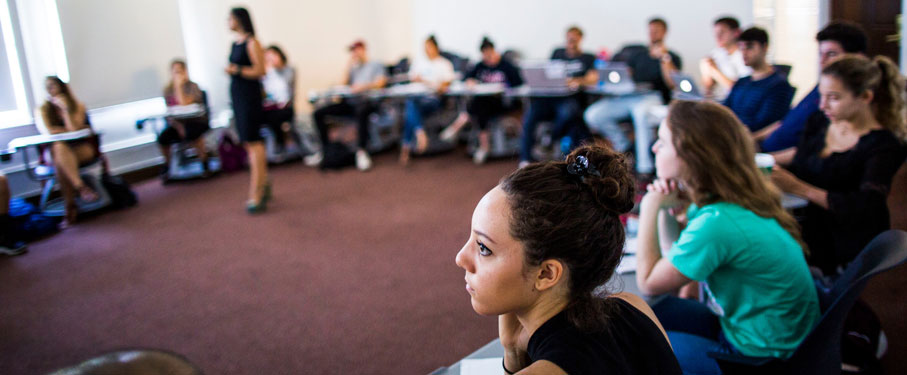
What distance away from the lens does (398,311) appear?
10.7 feet

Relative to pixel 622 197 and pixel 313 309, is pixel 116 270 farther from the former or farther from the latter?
pixel 622 197

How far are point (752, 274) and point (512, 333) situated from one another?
72 cm

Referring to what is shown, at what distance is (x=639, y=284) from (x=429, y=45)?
18.1ft

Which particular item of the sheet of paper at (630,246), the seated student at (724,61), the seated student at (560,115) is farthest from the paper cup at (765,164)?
the seated student at (560,115)

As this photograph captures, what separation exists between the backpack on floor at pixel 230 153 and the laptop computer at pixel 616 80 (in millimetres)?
3368

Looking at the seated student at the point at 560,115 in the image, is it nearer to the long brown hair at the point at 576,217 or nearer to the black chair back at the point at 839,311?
the black chair back at the point at 839,311

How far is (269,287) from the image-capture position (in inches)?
144

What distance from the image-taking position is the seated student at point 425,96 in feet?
Result: 22.1

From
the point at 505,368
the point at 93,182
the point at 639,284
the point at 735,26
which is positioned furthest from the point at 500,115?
the point at 505,368

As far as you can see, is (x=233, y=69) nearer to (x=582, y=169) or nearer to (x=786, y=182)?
(x=786, y=182)

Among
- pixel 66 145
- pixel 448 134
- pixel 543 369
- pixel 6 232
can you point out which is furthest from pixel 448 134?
pixel 543 369

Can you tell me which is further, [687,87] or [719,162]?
[687,87]

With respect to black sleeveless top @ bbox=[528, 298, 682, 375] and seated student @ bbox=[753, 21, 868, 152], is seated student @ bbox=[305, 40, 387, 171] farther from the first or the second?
black sleeveless top @ bbox=[528, 298, 682, 375]

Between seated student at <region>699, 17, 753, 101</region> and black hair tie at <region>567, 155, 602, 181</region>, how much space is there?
4223mm
